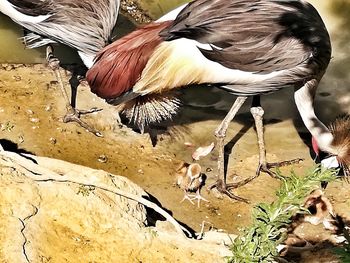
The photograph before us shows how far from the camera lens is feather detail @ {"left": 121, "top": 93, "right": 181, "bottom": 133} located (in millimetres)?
4891

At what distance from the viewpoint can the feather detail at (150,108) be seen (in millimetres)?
4891

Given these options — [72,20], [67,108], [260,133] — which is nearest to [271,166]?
[260,133]

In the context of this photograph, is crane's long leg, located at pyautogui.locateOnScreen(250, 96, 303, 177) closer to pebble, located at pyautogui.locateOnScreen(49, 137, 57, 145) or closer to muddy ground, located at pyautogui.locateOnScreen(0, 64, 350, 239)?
muddy ground, located at pyautogui.locateOnScreen(0, 64, 350, 239)

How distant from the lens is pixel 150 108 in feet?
16.2

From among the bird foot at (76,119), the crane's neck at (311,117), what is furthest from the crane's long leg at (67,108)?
the crane's neck at (311,117)

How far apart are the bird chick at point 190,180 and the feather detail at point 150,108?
377mm

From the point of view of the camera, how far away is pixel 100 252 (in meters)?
3.80

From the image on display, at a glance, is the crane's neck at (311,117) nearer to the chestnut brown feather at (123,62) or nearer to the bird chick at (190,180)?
the bird chick at (190,180)

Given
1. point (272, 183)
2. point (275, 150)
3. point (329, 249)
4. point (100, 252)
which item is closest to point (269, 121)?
point (275, 150)

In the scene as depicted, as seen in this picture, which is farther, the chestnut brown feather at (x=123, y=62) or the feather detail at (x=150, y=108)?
the feather detail at (x=150, y=108)

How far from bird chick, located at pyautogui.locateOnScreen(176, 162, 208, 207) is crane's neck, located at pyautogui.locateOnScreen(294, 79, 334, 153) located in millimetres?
753

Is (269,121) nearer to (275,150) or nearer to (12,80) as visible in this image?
(275,150)

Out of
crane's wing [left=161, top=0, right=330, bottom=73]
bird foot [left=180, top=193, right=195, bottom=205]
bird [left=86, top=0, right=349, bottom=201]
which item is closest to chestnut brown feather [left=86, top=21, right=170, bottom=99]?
bird [left=86, top=0, right=349, bottom=201]

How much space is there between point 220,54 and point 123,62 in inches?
22.9
